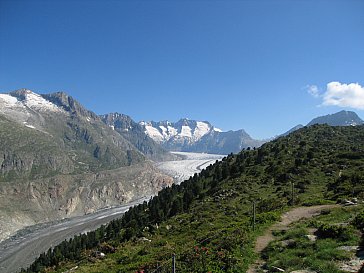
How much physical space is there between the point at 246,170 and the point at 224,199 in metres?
31.7

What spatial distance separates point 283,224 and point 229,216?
16858mm

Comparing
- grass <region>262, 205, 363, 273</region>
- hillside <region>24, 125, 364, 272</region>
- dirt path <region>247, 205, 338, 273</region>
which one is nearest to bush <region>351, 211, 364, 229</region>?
grass <region>262, 205, 363, 273</region>

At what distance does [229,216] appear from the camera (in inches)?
1959

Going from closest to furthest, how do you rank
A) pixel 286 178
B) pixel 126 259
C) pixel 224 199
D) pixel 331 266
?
pixel 331 266 < pixel 126 259 < pixel 224 199 < pixel 286 178

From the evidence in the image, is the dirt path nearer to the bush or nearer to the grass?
the grass

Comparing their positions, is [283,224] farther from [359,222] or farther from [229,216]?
[229,216]

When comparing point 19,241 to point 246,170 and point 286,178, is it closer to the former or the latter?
point 246,170

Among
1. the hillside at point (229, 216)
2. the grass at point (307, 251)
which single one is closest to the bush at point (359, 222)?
the grass at point (307, 251)

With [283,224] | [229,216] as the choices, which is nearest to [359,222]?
[283,224]

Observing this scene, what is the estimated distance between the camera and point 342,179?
6088cm

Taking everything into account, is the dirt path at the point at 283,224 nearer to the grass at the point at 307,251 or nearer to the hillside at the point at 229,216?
the hillside at the point at 229,216

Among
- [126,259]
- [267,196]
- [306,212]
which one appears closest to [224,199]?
[267,196]

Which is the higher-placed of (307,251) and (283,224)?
(307,251)

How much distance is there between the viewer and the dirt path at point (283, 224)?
2282 cm
